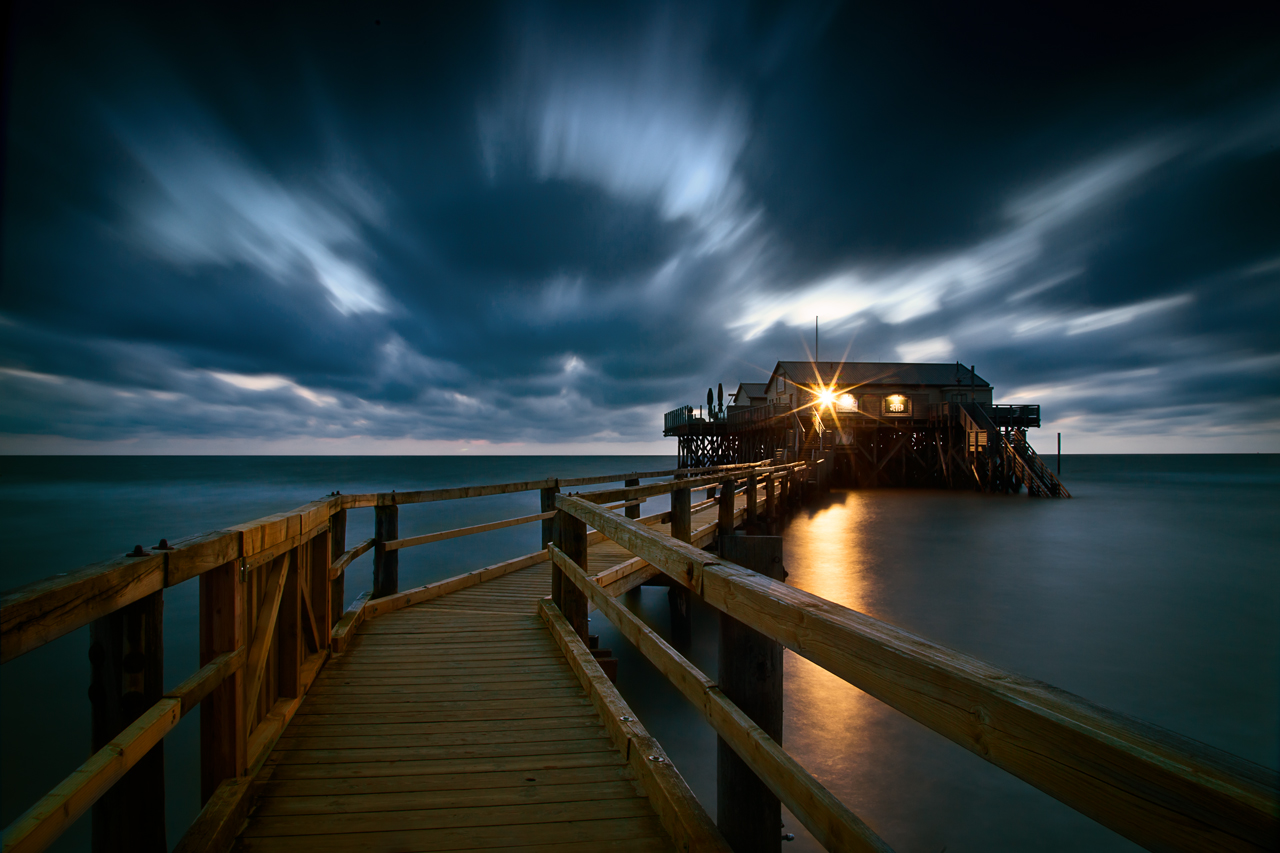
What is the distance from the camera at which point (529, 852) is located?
2.07 meters

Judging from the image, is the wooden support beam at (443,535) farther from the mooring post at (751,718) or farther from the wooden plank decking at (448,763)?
the mooring post at (751,718)

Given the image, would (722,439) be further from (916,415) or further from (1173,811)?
(1173,811)

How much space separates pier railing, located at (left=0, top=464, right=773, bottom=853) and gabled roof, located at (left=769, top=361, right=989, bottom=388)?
1446 inches

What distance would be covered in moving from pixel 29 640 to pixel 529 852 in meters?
1.73

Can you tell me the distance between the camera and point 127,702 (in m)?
1.66

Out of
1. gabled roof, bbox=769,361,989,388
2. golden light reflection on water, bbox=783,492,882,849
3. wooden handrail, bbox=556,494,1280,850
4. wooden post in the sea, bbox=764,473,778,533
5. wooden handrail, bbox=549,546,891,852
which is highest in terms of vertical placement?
gabled roof, bbox=769,361,989,388

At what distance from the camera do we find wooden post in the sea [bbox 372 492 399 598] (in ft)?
15.9

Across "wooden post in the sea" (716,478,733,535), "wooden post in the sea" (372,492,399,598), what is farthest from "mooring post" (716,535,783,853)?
"wooden post in the sea" (716,478,733,535)

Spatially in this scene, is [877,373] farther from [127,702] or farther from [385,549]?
[127,702]

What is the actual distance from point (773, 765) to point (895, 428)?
33384 mm

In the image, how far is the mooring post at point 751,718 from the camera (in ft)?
5.90

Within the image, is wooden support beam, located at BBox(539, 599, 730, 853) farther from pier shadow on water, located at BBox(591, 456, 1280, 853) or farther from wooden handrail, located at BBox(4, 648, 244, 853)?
pier shadow on water, located at BBox(591, 456, 1280, 853)

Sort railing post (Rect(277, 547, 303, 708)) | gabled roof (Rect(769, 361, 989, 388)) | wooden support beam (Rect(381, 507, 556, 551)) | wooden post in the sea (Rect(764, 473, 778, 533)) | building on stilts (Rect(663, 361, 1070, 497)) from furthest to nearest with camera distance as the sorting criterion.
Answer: gabled roof (Rect(769, 361, 989, 388)) → building on stilts (Rect(663, 361, 1070, 497)) → wooden post in the sea (Rect(764, 473, 778, 533)) → wooden support beam (Rect(381, 507, 556, 551)) → railing post (Rect(277, 547, 303, 708))

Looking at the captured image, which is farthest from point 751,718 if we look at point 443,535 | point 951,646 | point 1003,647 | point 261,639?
point 1003,647
